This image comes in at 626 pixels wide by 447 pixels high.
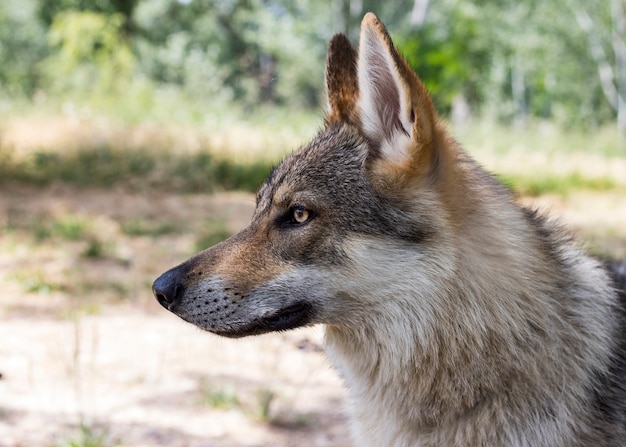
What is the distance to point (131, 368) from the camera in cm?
451

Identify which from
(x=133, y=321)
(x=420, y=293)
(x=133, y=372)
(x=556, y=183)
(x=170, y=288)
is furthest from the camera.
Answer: (x=556, y=183)

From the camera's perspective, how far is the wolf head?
2.40 meters

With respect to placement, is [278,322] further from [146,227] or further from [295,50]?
[295,50]

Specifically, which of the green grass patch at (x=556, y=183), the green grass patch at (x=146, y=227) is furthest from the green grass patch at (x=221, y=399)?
the green grass patch at (x=556, y=183)

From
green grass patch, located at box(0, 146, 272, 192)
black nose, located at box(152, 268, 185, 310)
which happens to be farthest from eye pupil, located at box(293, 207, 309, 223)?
green grass patch, located at box(0, 146, 272, 192)

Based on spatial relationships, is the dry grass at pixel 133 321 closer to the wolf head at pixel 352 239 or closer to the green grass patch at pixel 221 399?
the green grass patch at pixel 221 399

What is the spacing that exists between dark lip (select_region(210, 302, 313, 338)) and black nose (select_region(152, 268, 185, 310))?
0.60ft

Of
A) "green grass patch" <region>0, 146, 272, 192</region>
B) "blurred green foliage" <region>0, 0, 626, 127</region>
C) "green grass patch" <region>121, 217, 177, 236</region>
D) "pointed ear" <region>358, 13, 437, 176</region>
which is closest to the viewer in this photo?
"pointed ear" <region>358, 13, 437, 176</region>

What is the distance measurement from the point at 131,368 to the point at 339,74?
8.53 feet

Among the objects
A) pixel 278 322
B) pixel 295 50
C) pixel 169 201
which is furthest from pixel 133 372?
pixel 295 50

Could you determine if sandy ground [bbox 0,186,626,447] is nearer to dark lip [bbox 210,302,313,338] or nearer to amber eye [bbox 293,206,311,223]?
dark lip [bbox 210,302,313,338]

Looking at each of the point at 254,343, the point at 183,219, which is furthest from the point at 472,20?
the point at 254,343

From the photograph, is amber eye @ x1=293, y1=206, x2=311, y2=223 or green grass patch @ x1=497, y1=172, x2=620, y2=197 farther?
green grass patch @ x1=497, y1=172, x2=620, y2=197

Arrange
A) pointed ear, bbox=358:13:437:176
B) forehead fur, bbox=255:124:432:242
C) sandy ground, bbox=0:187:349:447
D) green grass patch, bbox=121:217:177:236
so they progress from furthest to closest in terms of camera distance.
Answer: green grass patch, bbox=121:217:177:236, sandy ground, bbox=0:187:349:447, forehead fur, bbox=255:124:432:242, pointed ear, bbox=358:13:437:176
